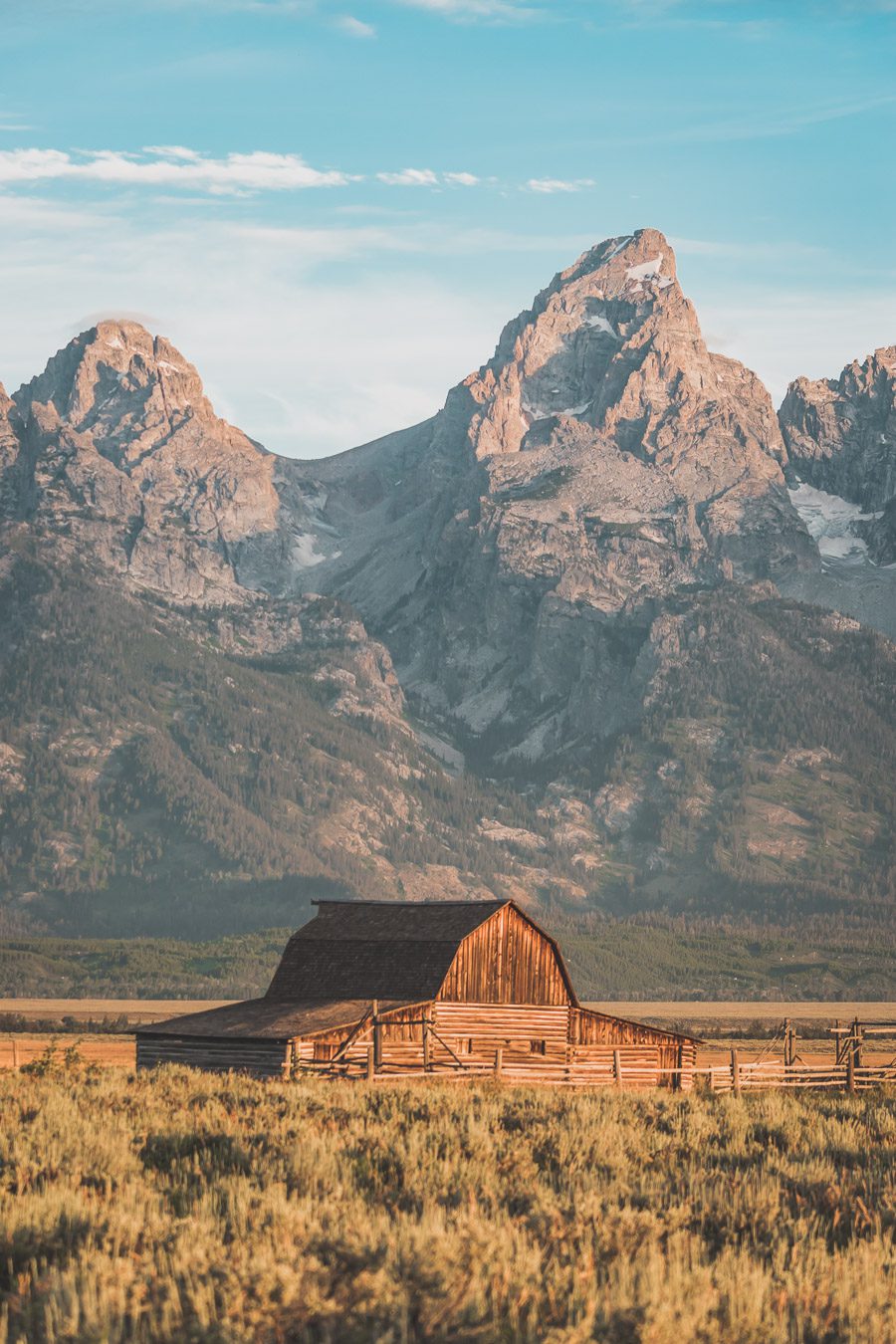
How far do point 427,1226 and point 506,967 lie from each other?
134 feet

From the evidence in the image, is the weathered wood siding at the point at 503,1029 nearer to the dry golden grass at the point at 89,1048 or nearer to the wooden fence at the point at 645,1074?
the wooden fence at the point at 645,1074

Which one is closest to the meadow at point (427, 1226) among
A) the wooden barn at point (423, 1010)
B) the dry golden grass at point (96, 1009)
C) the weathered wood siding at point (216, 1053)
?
the weathered wood siding at point (216, 1053)

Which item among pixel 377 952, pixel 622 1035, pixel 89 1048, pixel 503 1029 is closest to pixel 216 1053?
pixel 377 952

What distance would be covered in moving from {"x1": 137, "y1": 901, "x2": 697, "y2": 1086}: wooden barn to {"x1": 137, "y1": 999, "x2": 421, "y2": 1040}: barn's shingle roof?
5 cm

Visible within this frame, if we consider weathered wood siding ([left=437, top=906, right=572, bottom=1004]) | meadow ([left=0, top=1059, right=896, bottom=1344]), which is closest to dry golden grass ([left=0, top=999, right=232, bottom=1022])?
weathered wood siding ([left=437, top=906, right=572, bottom=1004])

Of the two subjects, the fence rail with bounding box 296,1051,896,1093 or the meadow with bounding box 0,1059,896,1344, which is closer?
the meadow with bounding box 0,1059,896,1344

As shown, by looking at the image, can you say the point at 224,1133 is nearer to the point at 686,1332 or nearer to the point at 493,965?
the point at 686,1332

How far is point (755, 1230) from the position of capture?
639 inches

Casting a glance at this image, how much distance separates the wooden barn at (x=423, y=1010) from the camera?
154 ft

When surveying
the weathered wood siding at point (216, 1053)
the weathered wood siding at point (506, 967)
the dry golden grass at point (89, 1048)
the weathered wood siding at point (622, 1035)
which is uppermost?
the weathered wood siding at point (506, 967)

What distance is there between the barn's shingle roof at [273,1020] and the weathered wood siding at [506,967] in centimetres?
242

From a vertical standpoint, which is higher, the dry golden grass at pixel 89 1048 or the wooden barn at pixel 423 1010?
the wooden barn at pixel 423 1010

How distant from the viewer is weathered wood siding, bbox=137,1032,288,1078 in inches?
1807

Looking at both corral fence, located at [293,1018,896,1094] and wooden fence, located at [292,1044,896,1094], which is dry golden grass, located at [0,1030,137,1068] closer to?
corral fence, located at [293,1018,896,1094]
